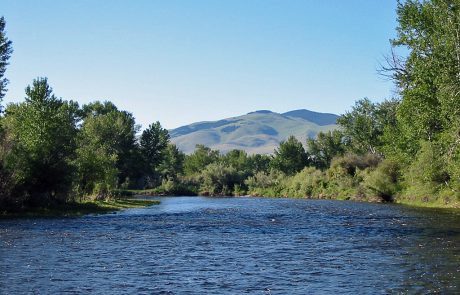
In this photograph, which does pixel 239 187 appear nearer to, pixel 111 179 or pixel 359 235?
pixel 111 179

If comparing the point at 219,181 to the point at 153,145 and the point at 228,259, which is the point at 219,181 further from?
the point at 228,259

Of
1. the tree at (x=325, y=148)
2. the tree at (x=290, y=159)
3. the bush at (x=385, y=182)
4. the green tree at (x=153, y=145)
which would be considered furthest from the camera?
the green tree at (x=153, y=145)

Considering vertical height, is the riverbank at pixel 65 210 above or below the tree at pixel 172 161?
below

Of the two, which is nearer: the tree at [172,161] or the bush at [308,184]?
the bush at [308,184]

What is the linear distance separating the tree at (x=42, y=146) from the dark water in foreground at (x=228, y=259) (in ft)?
42.4

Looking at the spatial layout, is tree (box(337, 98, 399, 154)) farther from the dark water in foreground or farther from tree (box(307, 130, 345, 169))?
the dark water in foreground

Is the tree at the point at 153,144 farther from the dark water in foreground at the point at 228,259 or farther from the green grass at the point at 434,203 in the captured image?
the dark water in foreground at the point at 228,259

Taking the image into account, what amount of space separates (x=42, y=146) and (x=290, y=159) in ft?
344

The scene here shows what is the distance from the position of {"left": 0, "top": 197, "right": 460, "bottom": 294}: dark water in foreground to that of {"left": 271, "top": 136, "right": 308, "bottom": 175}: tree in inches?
4370

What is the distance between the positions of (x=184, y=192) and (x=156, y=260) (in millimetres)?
126256

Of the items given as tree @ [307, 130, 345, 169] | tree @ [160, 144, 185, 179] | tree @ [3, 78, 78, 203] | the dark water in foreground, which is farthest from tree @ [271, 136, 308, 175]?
the dark water in foreground

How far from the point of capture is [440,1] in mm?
52344

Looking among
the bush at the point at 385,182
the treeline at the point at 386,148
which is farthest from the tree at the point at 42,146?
the bush at the point at 385,182

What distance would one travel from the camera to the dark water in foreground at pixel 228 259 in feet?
66.9
